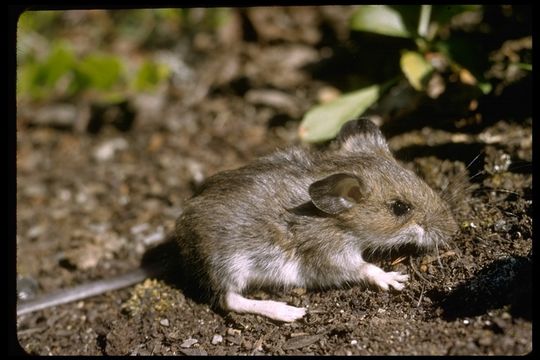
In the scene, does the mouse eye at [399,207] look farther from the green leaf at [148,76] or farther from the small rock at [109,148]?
the green leaf at [148,76]

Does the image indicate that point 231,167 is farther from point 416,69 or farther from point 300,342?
point 300,342

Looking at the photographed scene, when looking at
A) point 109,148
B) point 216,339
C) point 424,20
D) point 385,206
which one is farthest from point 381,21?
point 109,148

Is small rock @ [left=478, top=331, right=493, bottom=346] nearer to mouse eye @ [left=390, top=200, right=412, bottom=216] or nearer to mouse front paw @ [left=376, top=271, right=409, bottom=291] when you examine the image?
mouse front paw @ [left=376, top=271, right=409, bottom=291]

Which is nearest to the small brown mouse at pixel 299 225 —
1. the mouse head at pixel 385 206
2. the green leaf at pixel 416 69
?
the mouse head at pixel 385 206

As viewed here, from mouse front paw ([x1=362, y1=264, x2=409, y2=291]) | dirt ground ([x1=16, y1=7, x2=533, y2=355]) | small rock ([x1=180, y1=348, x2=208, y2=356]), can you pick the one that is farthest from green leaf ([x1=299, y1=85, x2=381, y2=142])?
small rock ([x1=180, y1=348, x2=208, y2=356])
